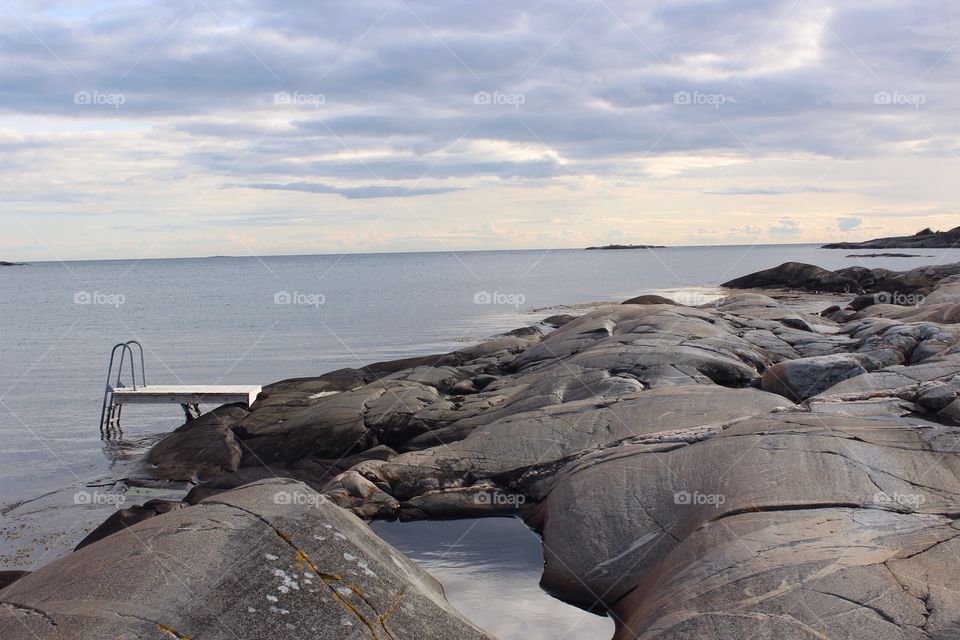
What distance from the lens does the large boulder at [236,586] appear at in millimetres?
5637

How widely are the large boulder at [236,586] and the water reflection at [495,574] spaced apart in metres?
1.69

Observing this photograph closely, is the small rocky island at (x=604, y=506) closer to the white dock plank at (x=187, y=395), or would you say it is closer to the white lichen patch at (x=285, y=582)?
the white lichen patch at (x=285, y=582)

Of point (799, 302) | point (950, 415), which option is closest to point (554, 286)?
point (799, 302)

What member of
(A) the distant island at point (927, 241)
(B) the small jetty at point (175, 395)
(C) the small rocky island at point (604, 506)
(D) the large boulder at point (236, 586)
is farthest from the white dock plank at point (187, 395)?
(A) the distant island at point (927, 241)

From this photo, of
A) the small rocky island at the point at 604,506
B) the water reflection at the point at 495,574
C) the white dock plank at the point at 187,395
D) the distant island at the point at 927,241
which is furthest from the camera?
the distant island at the point at 927,241

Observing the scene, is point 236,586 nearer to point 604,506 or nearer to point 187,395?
point 604,506

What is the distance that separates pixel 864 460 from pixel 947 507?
1.05 m

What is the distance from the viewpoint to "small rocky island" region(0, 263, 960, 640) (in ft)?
19.4

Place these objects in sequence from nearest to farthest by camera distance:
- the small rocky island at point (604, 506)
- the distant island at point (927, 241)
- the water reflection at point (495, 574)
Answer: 1. the small rocky island at point (604, 506)
2. the water reflection at point (495, 574)
3. the distant island at point (927, 241)

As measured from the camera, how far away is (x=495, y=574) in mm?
9547

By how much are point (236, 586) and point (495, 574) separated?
4228mm

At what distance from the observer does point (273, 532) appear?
21.2ft

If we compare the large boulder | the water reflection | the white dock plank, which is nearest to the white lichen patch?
the large boulder

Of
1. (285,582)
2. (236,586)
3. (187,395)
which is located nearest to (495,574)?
(285,582)
